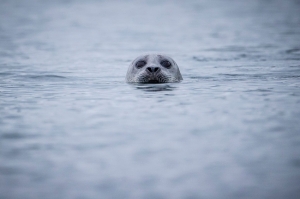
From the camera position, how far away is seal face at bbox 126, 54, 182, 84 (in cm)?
971

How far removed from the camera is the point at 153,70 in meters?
9.67

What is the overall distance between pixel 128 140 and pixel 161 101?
2297mm

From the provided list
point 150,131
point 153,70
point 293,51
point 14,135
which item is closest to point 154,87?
point 153,70

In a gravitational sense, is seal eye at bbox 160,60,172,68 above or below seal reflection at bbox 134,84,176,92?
above

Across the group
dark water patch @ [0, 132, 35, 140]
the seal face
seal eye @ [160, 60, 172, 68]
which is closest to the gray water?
dark water patch @ [0, 132, 35, 140]

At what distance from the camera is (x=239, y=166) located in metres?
4.76

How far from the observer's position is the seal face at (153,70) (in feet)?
31.9

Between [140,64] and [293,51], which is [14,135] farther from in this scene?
[293,51]

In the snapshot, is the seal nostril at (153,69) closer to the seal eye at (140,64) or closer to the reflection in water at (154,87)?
the reflection in water at (154,87)

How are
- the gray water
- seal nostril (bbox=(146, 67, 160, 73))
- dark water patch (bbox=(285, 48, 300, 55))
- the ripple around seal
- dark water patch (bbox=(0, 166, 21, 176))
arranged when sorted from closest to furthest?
1. the gray water
2. dark water patch (bbox=(0, 166, 21, 176))
3. seal nostril (bbox=(146, 67, 160, 73))
4. the ripple around seal
5. dark water patch (bbox=(285, 48, 300, 55))

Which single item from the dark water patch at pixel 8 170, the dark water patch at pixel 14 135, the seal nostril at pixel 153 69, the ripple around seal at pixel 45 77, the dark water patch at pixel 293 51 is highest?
the dark water patch at pixel 293 51

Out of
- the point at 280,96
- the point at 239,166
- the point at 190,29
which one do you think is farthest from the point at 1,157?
the point at 190,29

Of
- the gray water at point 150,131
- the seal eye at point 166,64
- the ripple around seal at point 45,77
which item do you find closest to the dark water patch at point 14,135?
the gray water at point 150,131

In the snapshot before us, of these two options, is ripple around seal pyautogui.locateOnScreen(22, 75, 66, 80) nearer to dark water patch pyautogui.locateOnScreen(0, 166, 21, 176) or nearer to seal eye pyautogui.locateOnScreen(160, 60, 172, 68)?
seal eye pyautogui.locateOnScreen(160, 60, 172, 68)
